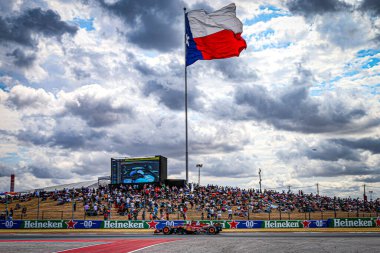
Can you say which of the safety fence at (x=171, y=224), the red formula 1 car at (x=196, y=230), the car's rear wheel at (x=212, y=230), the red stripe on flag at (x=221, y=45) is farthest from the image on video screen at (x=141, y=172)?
the red stripe on flag at (x=221, y=45)

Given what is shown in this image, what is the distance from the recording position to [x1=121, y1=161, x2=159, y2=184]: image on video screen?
191 ft

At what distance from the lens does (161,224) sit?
43.8 m

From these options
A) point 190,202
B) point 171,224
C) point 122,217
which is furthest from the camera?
point 190,202

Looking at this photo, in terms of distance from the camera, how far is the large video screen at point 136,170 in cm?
5822

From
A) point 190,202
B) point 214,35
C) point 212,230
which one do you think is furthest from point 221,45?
point 190,202

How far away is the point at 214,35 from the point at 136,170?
2826cm

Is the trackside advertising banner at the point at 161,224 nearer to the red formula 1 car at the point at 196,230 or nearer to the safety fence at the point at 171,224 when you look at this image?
the safety fence at the point at 171,224

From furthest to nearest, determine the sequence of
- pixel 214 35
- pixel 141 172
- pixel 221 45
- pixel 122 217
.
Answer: pixel 141 172 → pixel 122 217 → pixel 214 35 → pixel 221 45

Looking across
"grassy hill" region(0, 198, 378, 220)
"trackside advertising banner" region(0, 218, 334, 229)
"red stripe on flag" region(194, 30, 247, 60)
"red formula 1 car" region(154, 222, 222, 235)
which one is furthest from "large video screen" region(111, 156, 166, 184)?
"red stripe on flag" region(194, 30, 247, 60)

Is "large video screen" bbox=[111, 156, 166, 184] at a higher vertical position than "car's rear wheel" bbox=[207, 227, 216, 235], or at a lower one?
higher

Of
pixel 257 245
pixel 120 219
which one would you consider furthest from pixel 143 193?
pixel 257 245

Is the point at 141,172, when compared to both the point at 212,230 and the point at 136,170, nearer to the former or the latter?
the point at 136,170

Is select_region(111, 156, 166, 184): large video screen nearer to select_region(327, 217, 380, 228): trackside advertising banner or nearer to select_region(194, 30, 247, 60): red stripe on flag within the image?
select_region(327, 217, 380, 228): trackside advertising banner

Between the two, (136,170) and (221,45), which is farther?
(136,170)
